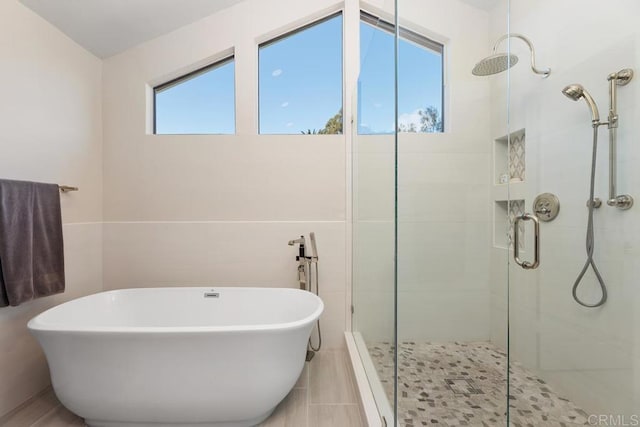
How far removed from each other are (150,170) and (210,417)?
5.98ft

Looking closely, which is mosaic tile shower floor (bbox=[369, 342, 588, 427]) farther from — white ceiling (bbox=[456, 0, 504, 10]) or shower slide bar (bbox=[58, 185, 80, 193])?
shower slide bar (bbox=[58, 185, 80, 193])

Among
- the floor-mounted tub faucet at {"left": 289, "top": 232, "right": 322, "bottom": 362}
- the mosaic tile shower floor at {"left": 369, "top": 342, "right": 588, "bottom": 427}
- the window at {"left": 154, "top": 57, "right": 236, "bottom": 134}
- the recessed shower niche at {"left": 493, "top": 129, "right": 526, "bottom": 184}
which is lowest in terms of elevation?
the mosaic tile shower floor at {"left": 369, "top": 342, "right": 588, "bottom": 427}

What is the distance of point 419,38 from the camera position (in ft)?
4.72

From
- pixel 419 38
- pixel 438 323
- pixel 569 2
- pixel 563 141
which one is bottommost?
pixel 438 323

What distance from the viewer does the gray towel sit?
161 centimetres

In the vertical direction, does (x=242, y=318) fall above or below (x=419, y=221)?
below

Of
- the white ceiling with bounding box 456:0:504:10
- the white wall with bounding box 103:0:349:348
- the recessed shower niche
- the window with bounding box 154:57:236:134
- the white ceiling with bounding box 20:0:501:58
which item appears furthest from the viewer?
the window with bounding box 154:57:236:134

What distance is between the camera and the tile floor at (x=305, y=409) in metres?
1.61

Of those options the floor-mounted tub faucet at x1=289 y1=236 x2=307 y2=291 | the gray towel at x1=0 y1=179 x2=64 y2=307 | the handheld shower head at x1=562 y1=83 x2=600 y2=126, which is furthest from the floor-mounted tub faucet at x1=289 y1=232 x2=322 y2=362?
the handheld shower head at x1=562 y1=83 x2=600 y2=126

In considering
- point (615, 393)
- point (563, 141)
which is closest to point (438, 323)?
point (615, 393)

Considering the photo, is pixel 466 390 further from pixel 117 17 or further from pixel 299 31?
pixel 117 17

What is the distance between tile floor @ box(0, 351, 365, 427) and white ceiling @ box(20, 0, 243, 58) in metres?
2.34

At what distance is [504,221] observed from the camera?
1.40 meters

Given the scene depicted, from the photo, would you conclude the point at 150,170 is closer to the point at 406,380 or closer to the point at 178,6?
the point at 178,6
